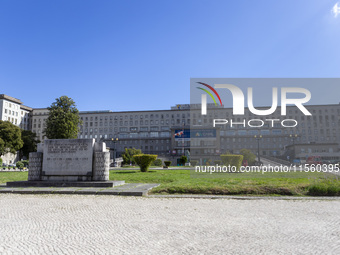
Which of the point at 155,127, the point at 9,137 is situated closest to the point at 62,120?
the point at 9,137

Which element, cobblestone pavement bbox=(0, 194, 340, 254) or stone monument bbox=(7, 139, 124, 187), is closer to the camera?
cobblestone pavement bbox=(0, 194, 340, 254)

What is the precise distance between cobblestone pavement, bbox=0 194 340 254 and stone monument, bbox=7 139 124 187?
4.99m

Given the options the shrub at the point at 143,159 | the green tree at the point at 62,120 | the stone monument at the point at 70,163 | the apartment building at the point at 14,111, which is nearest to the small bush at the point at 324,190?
the stone monument at the point at 70,163

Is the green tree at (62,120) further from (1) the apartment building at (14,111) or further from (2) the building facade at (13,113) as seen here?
(1) the apartment building at (14,111)

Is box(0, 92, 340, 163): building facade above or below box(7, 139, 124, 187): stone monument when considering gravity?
above

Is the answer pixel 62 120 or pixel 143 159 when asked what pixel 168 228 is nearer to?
pixel 143 159

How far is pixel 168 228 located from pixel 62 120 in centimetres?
3765

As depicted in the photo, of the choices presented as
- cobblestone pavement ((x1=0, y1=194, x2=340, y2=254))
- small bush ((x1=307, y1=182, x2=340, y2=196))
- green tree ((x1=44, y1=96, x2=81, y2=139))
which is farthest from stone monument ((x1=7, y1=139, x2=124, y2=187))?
green tree ((x1=44, y1=96, x2=81, y2=139))

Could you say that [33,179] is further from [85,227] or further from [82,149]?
[85,227]

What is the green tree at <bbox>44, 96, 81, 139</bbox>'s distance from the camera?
38969mm

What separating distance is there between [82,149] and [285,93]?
39.0 feet

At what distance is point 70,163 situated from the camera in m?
12.8

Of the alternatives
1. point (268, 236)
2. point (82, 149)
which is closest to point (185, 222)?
point (268, 236)

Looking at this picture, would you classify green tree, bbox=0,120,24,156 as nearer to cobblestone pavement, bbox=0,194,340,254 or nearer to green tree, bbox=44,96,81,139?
green tree, bbox=44,96,81,139
